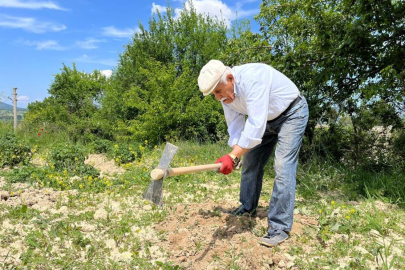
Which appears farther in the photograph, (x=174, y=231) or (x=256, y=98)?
(x=174, y=231)

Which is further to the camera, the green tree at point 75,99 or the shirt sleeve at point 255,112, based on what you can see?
the green tree at point 75,99

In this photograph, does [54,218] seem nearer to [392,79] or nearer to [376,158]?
[392,79]

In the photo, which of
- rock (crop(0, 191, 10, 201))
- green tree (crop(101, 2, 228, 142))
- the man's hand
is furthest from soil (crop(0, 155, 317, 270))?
green tree (crop(101, 2, 228, 142))

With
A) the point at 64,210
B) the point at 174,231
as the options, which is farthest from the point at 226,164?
→ the point at 64,210

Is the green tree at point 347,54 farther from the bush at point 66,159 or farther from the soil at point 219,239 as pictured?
the bush at point 66,159

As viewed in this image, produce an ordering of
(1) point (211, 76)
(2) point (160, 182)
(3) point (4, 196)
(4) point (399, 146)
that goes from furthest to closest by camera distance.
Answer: (4) point (399, 146) → (3) point (4, 196) → (2) point (160, 182) → (1) point (211, 76)

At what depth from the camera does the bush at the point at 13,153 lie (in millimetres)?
6608

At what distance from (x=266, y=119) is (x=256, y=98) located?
191 millimetres

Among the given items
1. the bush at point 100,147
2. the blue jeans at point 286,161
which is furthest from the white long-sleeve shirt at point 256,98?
the bush at point 100,147

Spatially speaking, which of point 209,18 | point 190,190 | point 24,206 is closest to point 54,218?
point 24,206

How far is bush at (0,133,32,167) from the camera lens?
661 cm

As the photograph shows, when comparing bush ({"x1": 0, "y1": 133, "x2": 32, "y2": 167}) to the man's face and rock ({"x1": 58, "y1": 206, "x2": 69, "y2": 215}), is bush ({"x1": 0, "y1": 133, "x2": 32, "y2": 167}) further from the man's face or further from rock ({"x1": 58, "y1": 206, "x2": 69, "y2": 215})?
the man's face

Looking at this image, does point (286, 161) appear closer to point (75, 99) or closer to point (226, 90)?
point (226, 90)

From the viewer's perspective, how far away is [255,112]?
2.70 metres
